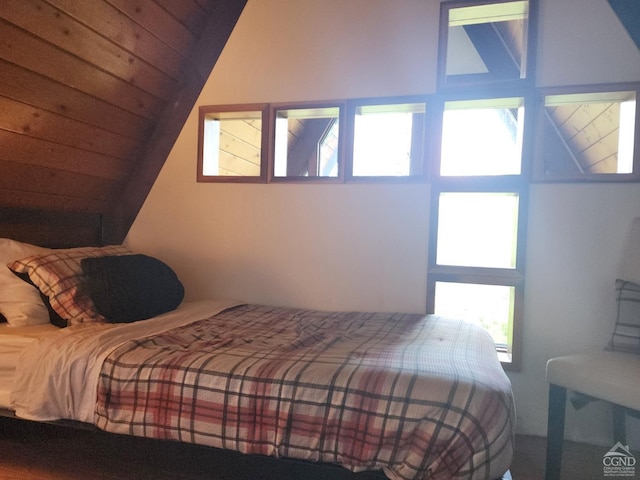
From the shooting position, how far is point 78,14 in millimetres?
1930

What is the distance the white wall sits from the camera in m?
→ 2.19

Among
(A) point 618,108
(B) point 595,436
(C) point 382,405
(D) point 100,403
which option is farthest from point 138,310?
(A) point 618,108

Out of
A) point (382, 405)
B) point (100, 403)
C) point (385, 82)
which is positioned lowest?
point (100, 403)

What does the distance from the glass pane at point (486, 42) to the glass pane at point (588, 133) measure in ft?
1.04

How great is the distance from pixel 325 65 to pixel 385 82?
37cm

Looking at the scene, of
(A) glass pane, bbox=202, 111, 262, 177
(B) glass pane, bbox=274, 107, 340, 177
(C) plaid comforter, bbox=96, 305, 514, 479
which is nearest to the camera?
(C) plaid comforter, bbox=96, 305, 514, 479

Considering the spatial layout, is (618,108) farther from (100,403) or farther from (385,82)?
(100,403)

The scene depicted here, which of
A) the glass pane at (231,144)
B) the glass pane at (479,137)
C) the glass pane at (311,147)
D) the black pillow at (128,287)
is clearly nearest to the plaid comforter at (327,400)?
the black pillow at (128,287)

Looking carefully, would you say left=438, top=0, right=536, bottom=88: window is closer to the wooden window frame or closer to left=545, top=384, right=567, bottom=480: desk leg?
the wooden window frame

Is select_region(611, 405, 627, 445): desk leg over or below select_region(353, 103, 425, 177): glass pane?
below

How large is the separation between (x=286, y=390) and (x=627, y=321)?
5.24ft

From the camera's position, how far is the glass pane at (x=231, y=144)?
2.80 m

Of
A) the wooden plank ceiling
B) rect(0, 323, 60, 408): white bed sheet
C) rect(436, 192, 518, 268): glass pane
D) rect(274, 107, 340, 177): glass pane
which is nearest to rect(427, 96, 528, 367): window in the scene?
rect(436, 192, 518, 268): glass pane

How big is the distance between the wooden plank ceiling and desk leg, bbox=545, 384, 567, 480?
2517 millimetres
